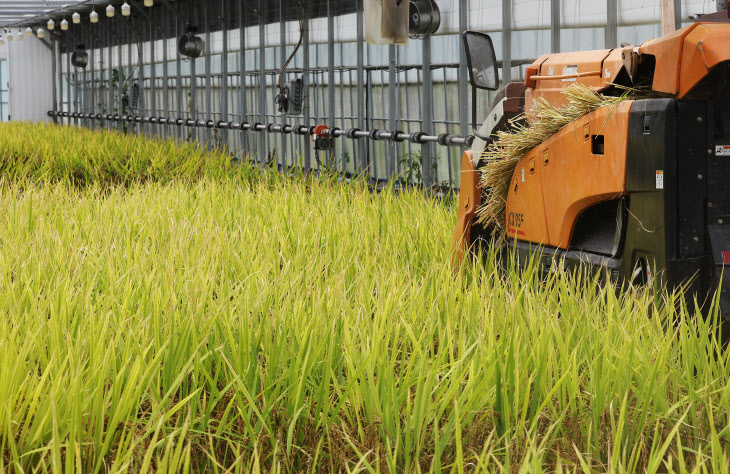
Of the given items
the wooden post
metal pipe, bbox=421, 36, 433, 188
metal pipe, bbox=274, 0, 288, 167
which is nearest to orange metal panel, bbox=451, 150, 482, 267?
the wooden post

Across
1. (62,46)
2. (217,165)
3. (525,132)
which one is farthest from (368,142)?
(62,46)

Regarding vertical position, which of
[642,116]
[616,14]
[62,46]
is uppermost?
[62,46]

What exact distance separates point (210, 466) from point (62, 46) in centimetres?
2346

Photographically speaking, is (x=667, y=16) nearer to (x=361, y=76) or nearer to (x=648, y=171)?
(x=648, y=171)

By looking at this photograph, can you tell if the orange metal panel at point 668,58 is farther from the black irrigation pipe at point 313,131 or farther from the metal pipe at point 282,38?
the metal pipe at point 282,38

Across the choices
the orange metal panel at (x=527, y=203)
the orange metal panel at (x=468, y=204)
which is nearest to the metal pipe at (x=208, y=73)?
the orange metal panel at (x=468, y=204)

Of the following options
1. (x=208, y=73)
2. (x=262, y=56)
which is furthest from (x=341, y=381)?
(x=208, y=73)

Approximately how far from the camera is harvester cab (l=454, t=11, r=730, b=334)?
2.77 m

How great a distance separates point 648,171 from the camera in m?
2.82

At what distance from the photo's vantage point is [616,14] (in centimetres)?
589

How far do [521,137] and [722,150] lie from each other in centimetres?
85

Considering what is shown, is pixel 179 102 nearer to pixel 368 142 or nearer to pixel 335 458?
pixel 368 142

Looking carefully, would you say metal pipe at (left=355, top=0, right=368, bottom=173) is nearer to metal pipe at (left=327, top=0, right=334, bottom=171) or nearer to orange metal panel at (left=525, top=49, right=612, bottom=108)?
metal pipe at (left=327, top=0, right=334, bottom=171)

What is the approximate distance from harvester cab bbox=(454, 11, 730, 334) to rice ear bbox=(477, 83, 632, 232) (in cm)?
3
